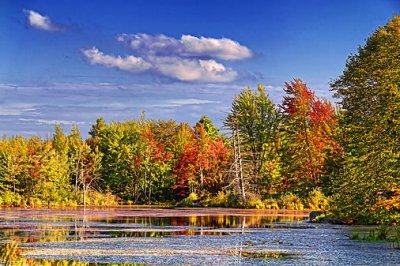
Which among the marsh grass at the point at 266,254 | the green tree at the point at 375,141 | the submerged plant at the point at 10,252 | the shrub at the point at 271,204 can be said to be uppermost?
the green tree at the point at 375,141

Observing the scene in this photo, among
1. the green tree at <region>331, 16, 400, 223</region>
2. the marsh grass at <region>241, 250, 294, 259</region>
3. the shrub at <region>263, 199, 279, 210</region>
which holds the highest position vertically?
the green tree at <region>331, 16, 400, 223</region>

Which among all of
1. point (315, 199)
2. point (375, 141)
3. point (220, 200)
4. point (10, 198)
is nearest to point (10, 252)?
point (375, 141)

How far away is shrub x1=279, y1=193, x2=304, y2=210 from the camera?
7179cm

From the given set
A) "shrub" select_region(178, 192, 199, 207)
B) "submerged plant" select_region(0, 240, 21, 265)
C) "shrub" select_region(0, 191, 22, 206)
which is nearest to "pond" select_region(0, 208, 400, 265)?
"submerged plant" select_region(0, 240, 21, 265)

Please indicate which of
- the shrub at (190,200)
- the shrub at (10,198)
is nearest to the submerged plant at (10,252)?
the shrub at (10,198)

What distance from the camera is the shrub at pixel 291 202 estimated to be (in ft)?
236

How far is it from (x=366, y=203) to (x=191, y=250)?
48.9 ft

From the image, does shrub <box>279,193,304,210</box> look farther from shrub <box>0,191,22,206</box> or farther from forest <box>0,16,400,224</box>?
shrub <box>0,191,22,206</box>

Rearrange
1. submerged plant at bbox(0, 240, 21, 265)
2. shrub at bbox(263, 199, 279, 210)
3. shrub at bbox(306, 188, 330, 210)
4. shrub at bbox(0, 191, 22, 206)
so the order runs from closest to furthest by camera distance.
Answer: submerged plant at bbox(0, 240, 21, 265), shrub at bbox(306, 188, 330, 210), shrub at bbox(263, 199, 279, 210), shrub at bbox(0, 191, 22, 206)

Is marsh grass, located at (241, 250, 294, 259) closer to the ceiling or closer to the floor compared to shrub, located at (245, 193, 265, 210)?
closer to the floor

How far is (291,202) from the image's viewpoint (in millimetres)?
72938

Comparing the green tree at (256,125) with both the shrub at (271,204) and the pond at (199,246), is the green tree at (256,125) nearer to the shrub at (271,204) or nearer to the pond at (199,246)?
the shrub at (271,204)

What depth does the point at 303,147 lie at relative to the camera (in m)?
78.4

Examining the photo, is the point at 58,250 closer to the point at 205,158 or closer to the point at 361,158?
the point at 361,158
